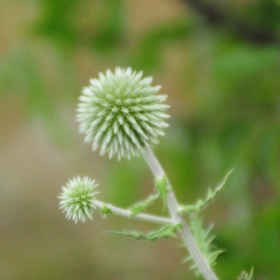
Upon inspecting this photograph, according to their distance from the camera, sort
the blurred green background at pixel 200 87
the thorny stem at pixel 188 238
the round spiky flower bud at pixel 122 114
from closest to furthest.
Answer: the thorny stem at pixel 188 238, the round spiky flower bud at pixel 122 114, the blurred green background at pixel 200 87

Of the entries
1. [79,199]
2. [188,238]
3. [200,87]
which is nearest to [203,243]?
[188,238]

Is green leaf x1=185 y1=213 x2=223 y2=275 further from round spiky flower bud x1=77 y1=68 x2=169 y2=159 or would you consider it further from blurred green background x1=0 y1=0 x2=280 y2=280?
blurred green background x1=0 y1=0 x2=280 y2=280

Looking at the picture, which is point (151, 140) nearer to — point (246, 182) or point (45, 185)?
point (246, 182)

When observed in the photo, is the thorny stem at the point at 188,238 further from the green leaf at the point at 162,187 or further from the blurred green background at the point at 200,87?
the blurred green background at the point at 200,87

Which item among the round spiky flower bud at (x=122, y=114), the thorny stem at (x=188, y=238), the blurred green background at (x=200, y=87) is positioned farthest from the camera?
the blurred green background at (x=200, y=87)

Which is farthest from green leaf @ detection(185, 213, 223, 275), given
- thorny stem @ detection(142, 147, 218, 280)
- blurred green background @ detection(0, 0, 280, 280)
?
blurred green background @ detection(0, 0, 280, 280)

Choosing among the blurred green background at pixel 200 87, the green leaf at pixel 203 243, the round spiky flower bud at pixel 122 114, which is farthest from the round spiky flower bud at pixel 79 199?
the blurred green background at pixel 200 87

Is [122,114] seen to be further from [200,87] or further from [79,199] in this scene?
[200,87]
